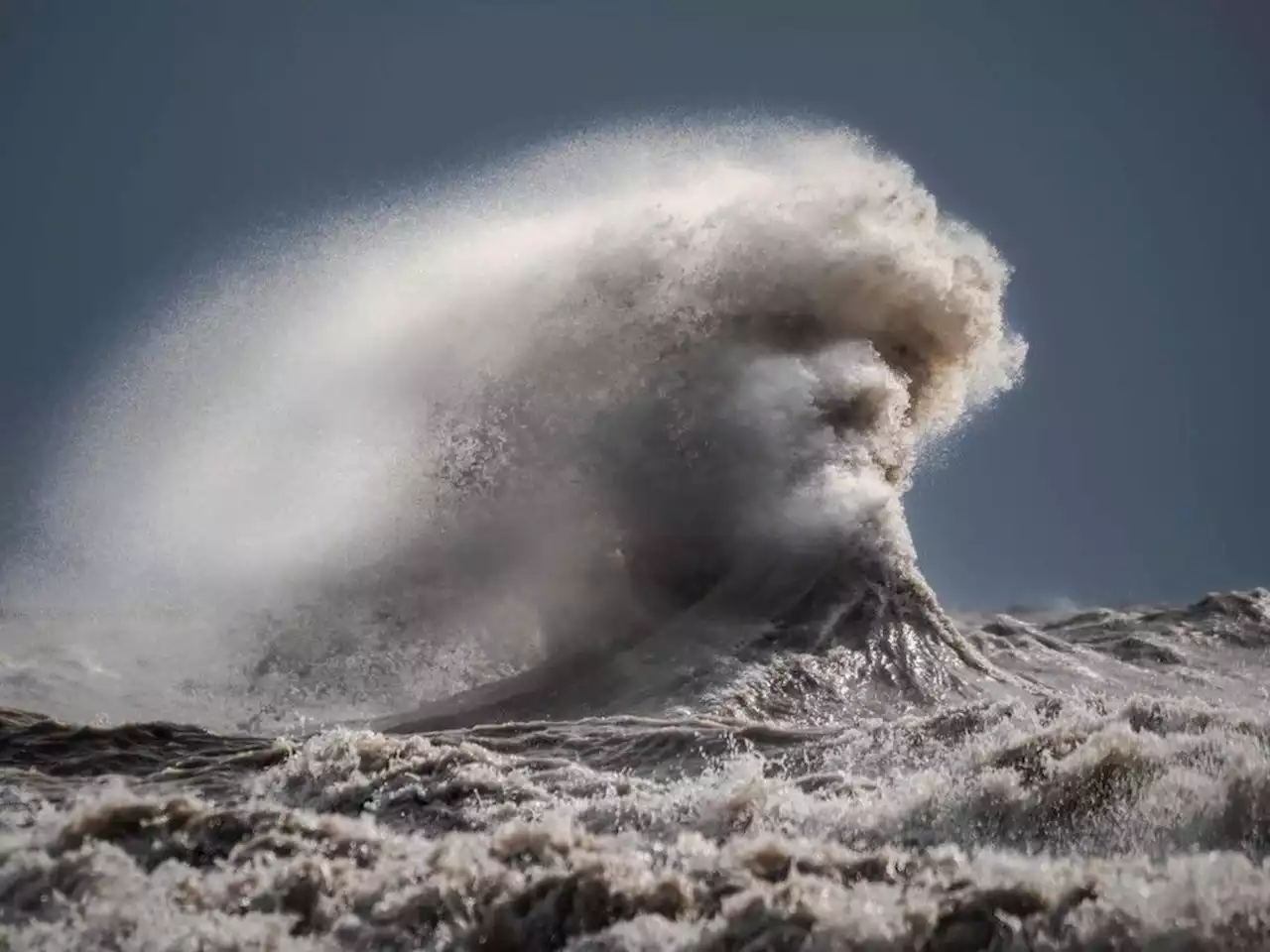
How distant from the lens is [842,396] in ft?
55.0

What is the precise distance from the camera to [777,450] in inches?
637

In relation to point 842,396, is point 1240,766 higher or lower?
lower

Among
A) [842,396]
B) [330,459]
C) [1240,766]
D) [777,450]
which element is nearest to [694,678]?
[777,450]

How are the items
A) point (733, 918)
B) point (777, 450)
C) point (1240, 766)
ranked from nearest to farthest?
point (733, 918) → point (1240, 766) → point (777, 450)

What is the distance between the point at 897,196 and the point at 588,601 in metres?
8.24

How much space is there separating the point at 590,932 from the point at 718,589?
410 inches

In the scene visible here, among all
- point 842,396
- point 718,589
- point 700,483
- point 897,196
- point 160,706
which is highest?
point 897,196

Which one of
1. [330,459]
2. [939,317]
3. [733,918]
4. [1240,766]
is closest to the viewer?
[733,918]

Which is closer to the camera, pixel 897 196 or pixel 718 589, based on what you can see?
pixel 718 589

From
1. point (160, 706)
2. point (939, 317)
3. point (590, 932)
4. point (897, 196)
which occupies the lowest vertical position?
point (590, 932)

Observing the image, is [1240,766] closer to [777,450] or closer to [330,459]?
[777,450]

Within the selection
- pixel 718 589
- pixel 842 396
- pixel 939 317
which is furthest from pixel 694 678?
pixel 939 317

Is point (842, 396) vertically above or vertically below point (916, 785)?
above

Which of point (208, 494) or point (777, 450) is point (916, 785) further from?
point (208, 494)
